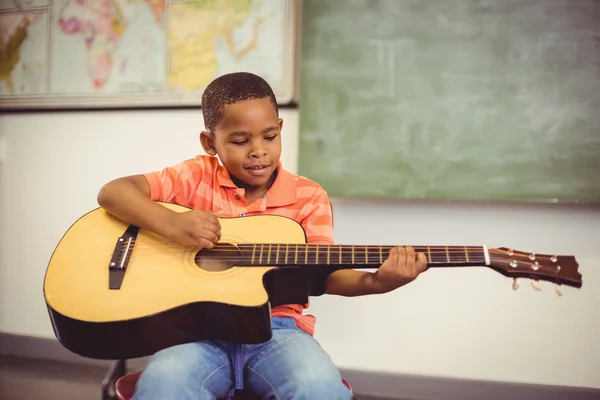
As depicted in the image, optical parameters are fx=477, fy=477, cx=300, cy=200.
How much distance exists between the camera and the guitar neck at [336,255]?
109 cm

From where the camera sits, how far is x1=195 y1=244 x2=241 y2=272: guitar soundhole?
45.0 inches

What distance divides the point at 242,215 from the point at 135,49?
107cm

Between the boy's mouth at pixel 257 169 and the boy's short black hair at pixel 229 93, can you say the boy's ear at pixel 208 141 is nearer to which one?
the boy's short black hair at pixel 229 93

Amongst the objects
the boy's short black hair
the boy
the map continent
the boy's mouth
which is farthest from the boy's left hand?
the map continent

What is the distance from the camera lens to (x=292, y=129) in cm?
184

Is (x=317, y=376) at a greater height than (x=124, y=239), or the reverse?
(x=124, y=239)

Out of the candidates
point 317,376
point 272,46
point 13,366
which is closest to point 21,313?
point 13,366

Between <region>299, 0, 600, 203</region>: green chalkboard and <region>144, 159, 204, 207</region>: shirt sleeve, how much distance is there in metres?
0.52

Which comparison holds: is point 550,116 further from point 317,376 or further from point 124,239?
point 124,239

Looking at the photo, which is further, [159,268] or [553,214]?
[553,214]

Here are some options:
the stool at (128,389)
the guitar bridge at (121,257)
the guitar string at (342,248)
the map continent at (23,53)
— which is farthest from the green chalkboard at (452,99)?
the map continent at (23,53)

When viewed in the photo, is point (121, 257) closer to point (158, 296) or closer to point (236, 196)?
point (158, 296)

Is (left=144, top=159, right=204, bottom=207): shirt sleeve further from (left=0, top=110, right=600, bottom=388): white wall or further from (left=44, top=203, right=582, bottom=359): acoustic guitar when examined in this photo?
(left=0, top=110, right=600, bottom=388): white wall

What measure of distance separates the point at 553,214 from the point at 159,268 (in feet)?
4.43
